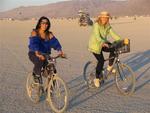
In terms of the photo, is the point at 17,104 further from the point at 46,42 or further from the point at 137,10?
the point at 137,10

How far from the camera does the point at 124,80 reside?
1022cm

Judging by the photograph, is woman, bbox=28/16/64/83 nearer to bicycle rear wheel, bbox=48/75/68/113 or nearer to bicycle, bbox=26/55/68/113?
bicycle, bbox=26/55/68/113

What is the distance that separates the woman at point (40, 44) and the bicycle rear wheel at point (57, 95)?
1.68 feet

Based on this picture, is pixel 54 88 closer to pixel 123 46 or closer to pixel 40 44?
pixel 40 44

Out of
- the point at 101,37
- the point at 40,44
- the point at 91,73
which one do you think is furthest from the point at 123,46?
the point at 40,44

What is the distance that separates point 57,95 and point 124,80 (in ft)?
Result: 7.11

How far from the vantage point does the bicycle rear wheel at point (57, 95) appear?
27.8ft

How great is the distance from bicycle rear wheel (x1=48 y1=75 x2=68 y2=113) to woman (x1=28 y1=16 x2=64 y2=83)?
513 millimetres

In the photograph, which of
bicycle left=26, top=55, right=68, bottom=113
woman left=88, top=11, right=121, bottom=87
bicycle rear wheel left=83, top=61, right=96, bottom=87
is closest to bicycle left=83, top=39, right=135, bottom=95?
woman left=88, top=11, right=121, bottom=87

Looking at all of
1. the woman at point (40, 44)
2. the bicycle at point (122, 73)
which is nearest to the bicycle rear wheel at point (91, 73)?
the bicycle at point (122, 73)

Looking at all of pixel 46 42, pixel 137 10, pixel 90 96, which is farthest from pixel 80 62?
pixel 137 10

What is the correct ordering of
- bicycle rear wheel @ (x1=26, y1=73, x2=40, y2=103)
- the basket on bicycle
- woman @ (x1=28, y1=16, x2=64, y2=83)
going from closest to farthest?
woman @ (x1=28, y1=16, x2=64, y2=83)
bicycle rear wheel @ (x1=26, y1=73, x2=40, y2=103)
the basket on bicycle

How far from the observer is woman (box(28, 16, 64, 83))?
8.72 meters

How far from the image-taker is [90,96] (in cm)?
1008
